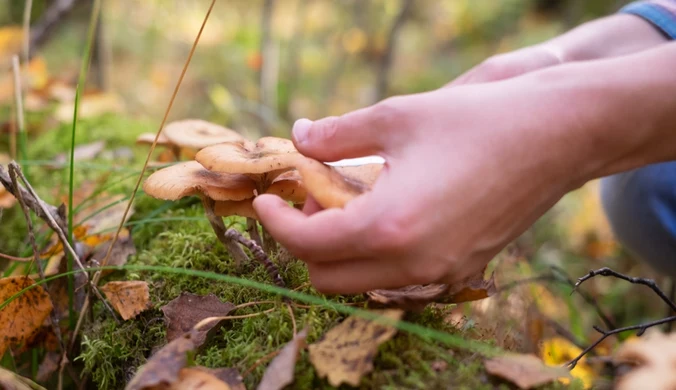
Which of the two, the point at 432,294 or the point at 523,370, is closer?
the point at 523,370

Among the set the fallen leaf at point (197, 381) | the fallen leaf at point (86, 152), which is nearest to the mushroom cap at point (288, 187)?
the fallen leaf at point (197, 381)

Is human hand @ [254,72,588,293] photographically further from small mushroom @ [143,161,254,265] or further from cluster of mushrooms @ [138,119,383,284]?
small mushroom @ [143,161,254,265]

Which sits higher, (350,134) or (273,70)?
(350,134)

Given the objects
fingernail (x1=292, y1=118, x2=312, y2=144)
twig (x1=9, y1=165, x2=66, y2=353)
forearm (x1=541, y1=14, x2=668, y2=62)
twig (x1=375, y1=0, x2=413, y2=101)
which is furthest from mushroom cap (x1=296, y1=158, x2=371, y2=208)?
twig (x1=375, y1=0, x2=413, y2=101)

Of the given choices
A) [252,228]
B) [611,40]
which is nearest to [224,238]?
[252,228]

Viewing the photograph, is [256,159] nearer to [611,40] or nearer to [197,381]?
[197,381]
